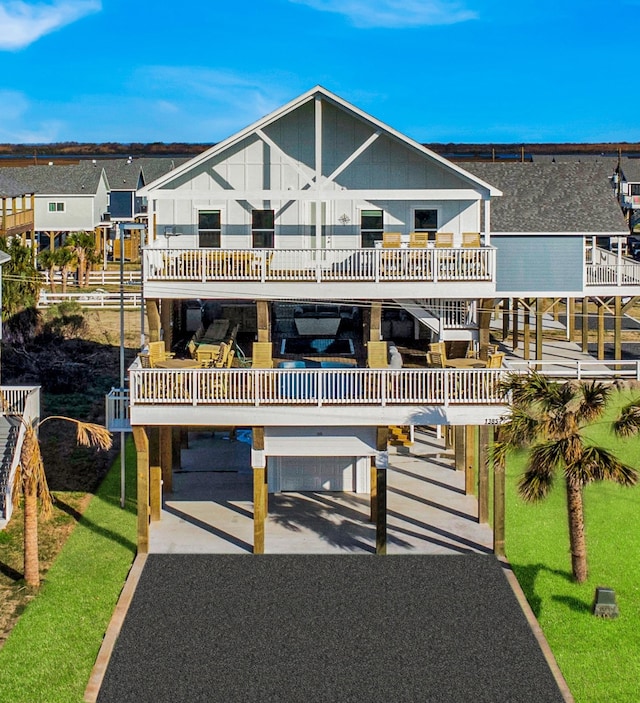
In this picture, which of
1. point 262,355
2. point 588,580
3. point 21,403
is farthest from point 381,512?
point 21,403

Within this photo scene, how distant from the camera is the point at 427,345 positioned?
3334 cm

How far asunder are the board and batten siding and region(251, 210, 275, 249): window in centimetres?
720

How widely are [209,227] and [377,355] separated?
6.18 meters

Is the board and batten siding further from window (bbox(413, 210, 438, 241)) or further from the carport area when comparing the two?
the carport area

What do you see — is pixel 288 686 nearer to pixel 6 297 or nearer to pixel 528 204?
pixel 528 204

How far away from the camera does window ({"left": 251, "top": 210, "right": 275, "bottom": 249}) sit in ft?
93.1

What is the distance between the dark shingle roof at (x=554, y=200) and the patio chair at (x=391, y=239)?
5.75m

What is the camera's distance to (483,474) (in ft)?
83.5

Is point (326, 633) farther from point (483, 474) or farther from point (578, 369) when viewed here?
point (578, 369)

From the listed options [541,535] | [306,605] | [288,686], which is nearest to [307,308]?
[541,535]

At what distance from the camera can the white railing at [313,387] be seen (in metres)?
23.9

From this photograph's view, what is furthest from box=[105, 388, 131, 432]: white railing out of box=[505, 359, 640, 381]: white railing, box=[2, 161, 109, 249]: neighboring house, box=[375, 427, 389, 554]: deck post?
box=[2, 161, 109, 249]: neighboring house

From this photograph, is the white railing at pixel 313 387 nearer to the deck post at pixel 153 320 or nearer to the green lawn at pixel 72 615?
the deck post at pixel 153 320

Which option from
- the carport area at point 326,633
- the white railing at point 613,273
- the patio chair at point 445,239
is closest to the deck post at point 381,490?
the carport area at point 326,633
